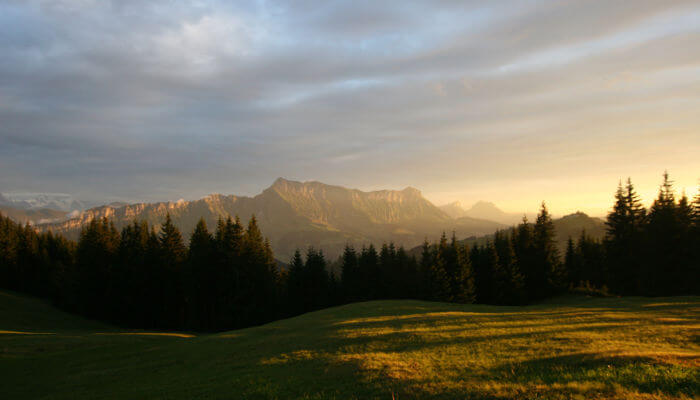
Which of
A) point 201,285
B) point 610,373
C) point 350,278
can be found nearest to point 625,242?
point 350,278

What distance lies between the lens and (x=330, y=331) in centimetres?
2639

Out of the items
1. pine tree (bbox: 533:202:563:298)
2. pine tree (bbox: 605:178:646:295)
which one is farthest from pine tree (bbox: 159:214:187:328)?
pine tree (bbox: 605:178:646:295)

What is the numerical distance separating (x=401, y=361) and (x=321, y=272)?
55586mm

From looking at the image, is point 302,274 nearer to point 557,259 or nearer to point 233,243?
point 233,243

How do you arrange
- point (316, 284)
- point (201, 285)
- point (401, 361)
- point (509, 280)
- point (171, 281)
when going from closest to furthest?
point (401, 361) < point (201, 285) < point (171, 281) < point (509, 280) < point (316, 284)

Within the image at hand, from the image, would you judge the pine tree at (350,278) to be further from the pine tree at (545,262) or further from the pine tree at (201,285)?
the pine tree at (545,262)

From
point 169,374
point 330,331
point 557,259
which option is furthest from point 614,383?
point 557,259

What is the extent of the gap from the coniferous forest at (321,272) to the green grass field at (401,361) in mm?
25179

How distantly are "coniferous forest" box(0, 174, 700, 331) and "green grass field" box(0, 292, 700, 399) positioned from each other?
2518 centimetres

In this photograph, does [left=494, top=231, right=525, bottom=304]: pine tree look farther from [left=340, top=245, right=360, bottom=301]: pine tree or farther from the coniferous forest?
[left=340, top=245, right=360, bottom=301]: pine tree

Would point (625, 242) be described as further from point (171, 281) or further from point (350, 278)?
point (171, 281)

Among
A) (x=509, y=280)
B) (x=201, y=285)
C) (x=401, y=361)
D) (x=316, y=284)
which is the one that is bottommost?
(x=316, y=284)

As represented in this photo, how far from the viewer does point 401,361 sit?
1620 centimetres

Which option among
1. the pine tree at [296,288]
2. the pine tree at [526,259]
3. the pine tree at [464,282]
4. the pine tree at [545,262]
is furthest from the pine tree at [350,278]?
the pine tree at [545,262]
